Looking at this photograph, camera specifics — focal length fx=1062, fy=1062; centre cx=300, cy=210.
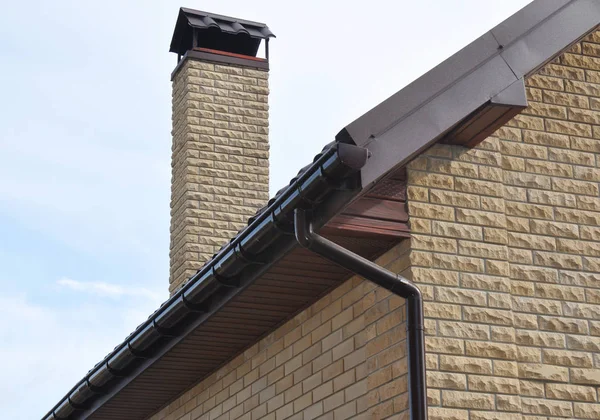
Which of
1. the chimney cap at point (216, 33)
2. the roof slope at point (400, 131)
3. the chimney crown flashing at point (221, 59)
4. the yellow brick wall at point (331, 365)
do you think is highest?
the chimney cap at point (216, 33)

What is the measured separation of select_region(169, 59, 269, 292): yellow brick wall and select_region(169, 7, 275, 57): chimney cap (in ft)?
1.52

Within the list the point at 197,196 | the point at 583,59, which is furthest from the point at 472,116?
the point at 197,196

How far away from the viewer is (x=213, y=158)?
Answer: 485 inches

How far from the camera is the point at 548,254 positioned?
6.54 metres

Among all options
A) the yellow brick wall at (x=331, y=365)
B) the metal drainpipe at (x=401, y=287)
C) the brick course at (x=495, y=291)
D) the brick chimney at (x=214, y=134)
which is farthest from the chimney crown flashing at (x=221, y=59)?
the metal drainpipe at (x=401, y=287)

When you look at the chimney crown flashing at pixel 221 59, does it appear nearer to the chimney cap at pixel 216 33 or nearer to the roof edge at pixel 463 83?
the chimney cap at pixel 216 33

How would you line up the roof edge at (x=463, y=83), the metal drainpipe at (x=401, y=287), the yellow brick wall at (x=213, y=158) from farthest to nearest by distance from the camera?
the yellow brick wall at (x=213, y=158) < the roof edge at (x=463, y=83) < the metal drainpipe at (x=401, y=287)

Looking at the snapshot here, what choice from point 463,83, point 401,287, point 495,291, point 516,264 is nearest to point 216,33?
point 463,83

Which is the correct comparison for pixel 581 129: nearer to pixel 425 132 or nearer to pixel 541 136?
pixel 541 136

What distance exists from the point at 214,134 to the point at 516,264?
21.6 ft

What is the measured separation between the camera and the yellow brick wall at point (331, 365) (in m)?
6.05

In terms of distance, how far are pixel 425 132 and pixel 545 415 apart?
1.78 metres

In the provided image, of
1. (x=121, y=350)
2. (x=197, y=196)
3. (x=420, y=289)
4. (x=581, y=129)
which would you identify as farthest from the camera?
(x=197, y=196)

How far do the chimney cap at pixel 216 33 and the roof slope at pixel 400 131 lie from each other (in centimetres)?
612
